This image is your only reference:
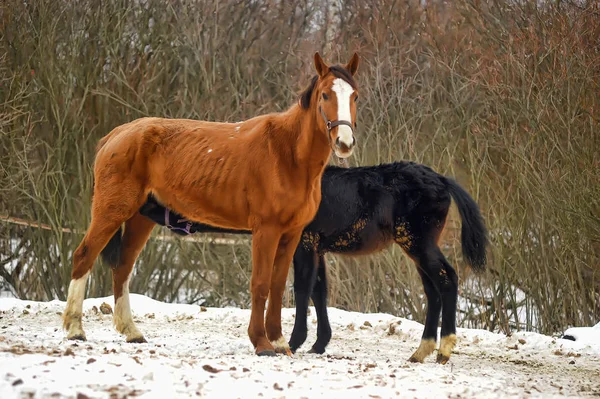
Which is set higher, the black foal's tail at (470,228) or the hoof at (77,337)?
the black foal's tail at (470,228)

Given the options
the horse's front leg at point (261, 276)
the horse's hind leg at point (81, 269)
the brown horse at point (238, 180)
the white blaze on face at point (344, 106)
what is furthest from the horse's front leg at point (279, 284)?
the horse's hind leg at point (81, 269)

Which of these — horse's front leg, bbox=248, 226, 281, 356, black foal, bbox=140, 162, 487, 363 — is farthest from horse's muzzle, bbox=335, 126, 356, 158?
black foal, bbox=140, 162, 487, 363

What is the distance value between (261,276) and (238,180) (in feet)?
2.92

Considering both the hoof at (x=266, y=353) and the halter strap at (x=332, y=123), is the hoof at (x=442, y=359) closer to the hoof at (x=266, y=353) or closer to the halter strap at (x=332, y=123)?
the hoof at (x=266, y=353)

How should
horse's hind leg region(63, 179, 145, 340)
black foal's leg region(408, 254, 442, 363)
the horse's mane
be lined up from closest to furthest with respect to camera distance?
the horse's mane < black foal's leg region(408, 254, 442, 363) < horse's hind leg region(63, 179, 145, 340)

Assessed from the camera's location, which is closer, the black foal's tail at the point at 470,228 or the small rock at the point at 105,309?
the black foal's tail at the point at 470,228

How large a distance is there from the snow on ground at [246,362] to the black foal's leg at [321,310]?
0.22 m

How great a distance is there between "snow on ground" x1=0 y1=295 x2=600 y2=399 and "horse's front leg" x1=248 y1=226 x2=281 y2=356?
0.71 ft

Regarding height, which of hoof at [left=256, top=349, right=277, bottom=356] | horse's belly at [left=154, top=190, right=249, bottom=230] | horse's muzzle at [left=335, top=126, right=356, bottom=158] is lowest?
hoof at [left=256, top=349, right=277, bottom=356]

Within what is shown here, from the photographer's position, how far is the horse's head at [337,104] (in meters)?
6.70

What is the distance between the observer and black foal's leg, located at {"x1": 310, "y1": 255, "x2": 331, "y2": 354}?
8203 millimetres

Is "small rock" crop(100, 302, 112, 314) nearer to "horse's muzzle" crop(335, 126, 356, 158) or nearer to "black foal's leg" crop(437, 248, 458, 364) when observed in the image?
"black foal's leg" crop(437, 248, 458, 364)

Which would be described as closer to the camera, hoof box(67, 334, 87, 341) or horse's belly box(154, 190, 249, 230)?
horse's belly box(154, 190, 249, 230)

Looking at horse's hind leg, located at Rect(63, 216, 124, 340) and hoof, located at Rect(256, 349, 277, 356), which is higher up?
horse's hind leg, located at Rect(63, 216, 124, 340)
